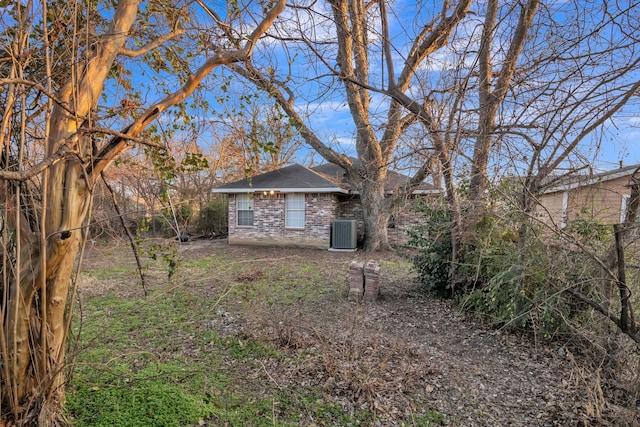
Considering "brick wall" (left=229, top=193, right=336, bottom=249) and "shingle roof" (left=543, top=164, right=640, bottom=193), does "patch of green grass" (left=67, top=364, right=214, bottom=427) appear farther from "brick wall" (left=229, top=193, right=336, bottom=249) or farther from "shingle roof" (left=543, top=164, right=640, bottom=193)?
"brick wall" (left=229, top=193, right=336, bottom=249)

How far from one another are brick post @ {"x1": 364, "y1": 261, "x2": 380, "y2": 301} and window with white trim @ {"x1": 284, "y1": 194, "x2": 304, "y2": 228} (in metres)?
7.06

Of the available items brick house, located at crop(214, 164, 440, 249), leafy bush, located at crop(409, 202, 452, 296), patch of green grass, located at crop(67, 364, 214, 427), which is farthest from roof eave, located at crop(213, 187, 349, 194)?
patch of green grass, located at crop(67, 364, 214, 427)

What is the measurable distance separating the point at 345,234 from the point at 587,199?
28.1 feet

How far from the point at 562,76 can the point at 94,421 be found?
4945 mm

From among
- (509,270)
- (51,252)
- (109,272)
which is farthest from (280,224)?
(51,252)

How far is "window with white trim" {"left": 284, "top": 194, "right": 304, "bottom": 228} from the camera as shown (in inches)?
489

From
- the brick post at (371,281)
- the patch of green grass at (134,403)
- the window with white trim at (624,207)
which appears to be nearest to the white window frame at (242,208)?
the brick post at (371,281)

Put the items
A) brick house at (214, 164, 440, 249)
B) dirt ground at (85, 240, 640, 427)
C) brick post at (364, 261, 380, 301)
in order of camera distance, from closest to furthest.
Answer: dirt ground at (85, 240, 640, 427), brick post at (364, 261, 380, 301), brick house at (214, 164, 440, 249)

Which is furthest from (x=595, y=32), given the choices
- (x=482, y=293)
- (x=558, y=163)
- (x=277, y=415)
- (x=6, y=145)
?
(x=6, y=145)

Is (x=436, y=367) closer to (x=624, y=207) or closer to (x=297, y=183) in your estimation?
(x=624, y=207)

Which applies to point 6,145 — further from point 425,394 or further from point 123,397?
point 425,394

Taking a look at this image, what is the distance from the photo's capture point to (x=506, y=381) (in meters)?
3.13

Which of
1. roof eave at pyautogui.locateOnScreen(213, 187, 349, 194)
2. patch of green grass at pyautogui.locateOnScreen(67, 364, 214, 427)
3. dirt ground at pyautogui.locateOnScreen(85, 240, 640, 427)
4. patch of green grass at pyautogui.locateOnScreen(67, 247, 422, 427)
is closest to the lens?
patch of green grass at pyautogui.locateOnScreen(67, 364, 214, 427)

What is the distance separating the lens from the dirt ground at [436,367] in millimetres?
2646
